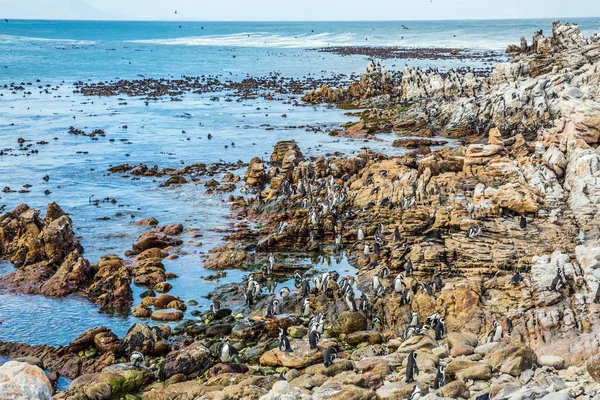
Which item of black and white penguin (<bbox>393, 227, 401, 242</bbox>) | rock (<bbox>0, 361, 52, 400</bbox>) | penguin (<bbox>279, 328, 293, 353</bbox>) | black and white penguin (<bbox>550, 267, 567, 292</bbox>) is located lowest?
penguin (<bbox>279, 328, 293, 353</bbox>)

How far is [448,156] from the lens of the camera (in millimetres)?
31891

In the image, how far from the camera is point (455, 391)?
13789mm

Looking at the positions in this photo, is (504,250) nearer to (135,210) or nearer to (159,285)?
(159,285)

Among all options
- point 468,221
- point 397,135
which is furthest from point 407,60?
point 468,221

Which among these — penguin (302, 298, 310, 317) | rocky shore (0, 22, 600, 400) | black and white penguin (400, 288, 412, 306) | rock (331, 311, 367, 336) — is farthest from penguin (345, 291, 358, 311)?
black and white penguin (400, 288, 412, 306)

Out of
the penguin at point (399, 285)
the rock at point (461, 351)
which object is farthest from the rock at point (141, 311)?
the rock at point (461, 351)

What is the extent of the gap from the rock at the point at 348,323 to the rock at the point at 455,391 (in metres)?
5.80

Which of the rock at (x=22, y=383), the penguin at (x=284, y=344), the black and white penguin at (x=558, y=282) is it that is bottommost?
the penguin at (x=284, y=344)

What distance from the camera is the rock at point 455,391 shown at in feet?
45.1

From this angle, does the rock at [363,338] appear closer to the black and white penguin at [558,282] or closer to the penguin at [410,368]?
the penguin at [410,368]

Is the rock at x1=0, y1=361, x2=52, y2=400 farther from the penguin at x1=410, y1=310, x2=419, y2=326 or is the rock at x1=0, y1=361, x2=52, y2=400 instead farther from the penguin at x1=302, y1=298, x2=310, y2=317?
the penguin at x1=410, y1=310, x2=419, y2=326

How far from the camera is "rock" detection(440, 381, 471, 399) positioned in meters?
13.7

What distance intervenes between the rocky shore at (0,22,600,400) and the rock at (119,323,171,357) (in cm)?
4

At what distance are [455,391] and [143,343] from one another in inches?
368
